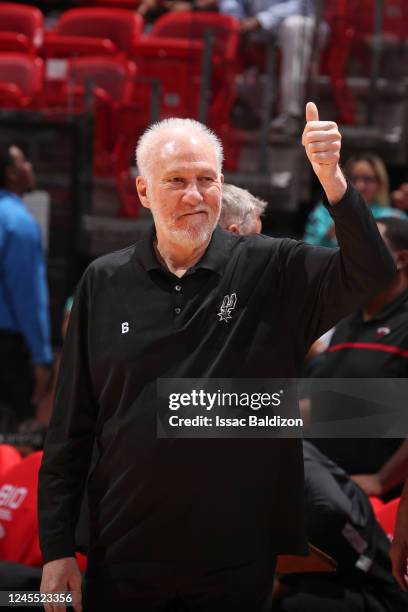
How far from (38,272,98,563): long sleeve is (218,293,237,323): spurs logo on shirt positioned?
0.30 m

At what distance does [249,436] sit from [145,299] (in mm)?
347

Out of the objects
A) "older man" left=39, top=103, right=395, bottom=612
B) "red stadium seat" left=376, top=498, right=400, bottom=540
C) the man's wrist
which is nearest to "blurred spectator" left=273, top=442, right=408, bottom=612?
"red stadium seat" left=376, top=498, right=400, bottom=540

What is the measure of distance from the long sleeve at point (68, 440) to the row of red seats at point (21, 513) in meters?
0.82

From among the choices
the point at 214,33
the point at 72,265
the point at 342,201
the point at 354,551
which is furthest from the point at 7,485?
the point at 214,33

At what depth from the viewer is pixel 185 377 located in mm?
2053

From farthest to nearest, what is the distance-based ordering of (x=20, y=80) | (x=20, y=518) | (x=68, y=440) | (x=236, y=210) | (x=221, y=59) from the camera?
(x=20, y=80)
(x=221, y=59)
(x=20, y=518)
(x=236, y=210)
(x=68, y=440)

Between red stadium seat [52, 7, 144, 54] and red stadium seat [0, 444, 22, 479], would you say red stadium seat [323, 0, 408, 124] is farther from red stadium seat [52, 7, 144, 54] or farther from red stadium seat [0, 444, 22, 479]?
red stadium seat [0, 444, 22, 479]

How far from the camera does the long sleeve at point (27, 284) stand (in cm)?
506

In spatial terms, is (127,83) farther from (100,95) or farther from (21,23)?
(21,23)

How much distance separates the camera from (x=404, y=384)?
2320 mm

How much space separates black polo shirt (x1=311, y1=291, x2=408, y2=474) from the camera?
3166mm

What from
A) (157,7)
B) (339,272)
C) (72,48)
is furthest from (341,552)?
(157,7)

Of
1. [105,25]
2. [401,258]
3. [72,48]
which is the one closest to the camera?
[401,258]

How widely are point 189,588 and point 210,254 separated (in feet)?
2.19
